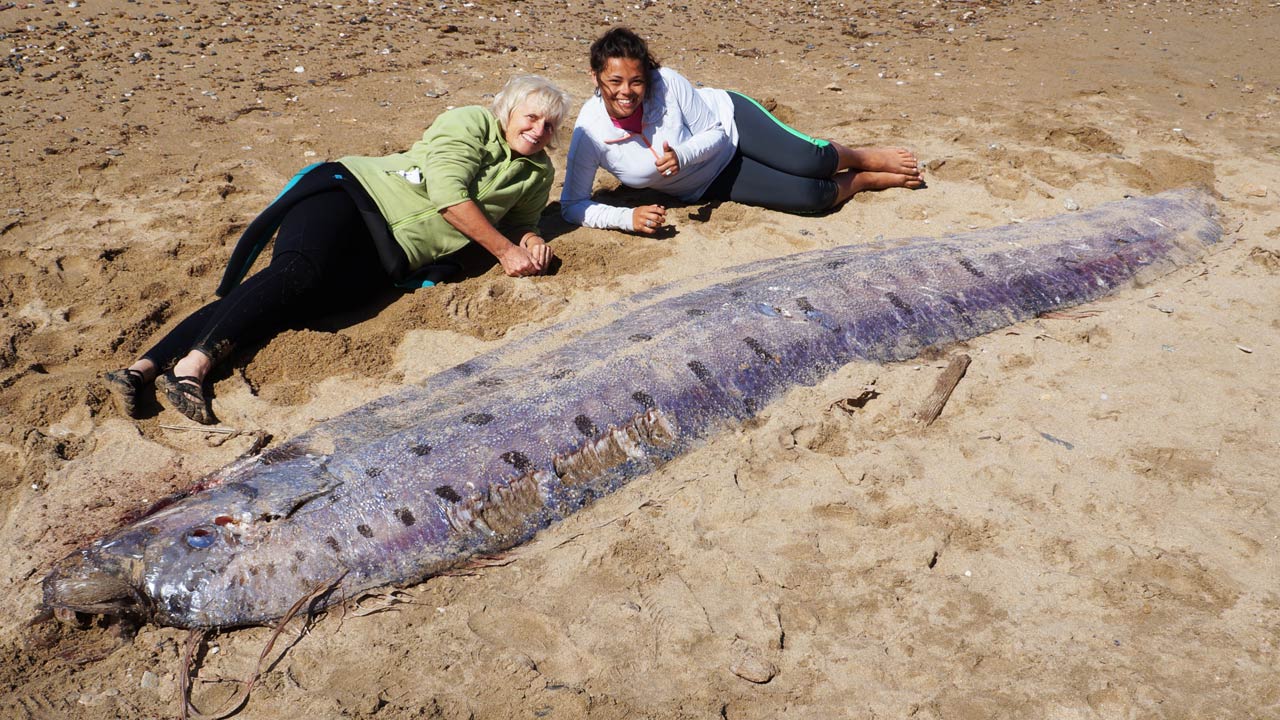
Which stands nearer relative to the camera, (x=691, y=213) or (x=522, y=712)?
(x=522, y=712)

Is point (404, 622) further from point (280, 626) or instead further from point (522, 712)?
point (522, 712)

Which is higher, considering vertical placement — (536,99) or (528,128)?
(536,99)

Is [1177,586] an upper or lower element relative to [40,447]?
lower

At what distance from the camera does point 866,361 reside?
370cm

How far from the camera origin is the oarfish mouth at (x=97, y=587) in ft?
8.32

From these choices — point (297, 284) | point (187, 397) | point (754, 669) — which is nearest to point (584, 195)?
point (297, 284)

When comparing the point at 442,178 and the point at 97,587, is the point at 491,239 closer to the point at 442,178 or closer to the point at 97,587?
the point at 442,178

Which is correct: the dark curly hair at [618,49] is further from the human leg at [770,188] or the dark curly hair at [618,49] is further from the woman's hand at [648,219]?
the human leg at [770,188]

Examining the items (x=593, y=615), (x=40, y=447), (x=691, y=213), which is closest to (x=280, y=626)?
(x=593, y=615)

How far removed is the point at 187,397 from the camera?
10.9ft

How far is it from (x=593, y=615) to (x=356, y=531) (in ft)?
2.57

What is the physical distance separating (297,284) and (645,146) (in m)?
2.03

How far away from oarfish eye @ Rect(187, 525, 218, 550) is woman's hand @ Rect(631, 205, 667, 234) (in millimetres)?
2736

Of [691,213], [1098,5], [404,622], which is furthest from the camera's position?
[1098,5]
